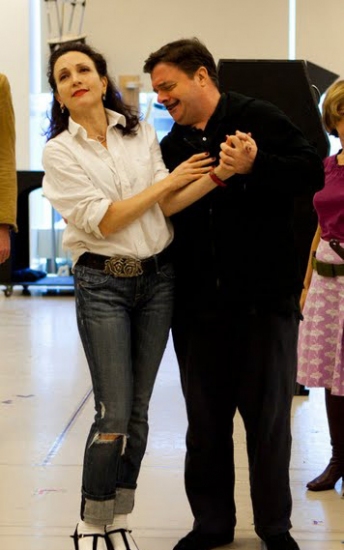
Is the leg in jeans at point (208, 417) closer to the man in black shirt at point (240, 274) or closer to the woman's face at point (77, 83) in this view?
the man in black shirt at point (240, 274)

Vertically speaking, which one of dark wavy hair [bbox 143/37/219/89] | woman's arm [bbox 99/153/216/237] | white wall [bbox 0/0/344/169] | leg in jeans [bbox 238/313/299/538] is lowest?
leg in jeans [bbox 238/313/299/538]

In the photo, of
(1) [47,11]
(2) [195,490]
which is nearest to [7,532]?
(2) [195,490]

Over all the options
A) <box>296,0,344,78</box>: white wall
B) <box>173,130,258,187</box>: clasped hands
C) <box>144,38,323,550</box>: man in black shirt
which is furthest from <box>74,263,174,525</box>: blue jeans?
<box>296,0,344,78</box>: white wall

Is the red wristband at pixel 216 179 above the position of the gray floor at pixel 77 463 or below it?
above

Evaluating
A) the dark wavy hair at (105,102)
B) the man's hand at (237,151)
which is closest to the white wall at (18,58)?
the dark wavy hair at (105,102)

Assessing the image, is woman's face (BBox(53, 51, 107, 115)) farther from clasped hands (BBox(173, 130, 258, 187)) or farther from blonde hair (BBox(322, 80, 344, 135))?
blonde hair (BBox(322, 80, 344, 135))

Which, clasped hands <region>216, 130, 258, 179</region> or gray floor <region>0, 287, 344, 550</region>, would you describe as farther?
gray floor <region>0, 287, 344, 550</region>

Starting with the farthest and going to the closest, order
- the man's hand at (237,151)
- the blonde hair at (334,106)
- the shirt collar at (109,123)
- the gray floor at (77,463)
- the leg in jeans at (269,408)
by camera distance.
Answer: the blonde hair at (334,106), the gray floor at (77,463), the leg in jeans at (269,408), the shirt collar at (109,123), the man's hand at (237,151)

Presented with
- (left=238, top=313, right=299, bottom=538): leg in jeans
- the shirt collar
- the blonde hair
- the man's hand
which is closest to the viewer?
the man's hand

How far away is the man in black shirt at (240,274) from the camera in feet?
8.04

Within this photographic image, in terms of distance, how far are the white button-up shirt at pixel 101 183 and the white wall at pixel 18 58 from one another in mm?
7165

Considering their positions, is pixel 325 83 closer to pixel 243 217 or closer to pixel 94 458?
pixel 243 217

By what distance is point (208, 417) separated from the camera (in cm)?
262

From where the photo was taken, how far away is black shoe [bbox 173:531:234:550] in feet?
8.70
